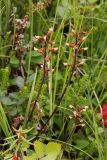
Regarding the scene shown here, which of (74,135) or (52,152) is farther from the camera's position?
(74,135)

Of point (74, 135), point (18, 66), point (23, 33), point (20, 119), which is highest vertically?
point (23, 33)

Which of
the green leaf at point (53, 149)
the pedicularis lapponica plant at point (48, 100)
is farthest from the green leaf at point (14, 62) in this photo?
the green leaf at point (53, 149)

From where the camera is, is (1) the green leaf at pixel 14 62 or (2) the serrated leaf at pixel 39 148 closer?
(2) the serrated leaf at pixel 39 148

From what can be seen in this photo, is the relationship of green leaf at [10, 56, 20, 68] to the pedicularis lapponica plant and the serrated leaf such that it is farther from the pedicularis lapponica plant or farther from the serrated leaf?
the serrated leaf

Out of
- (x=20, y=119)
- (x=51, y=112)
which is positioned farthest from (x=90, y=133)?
(x=20, y=119)

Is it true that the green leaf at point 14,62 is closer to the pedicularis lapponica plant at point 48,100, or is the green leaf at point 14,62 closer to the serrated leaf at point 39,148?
the pedicularis lapponica plant at point 48,100

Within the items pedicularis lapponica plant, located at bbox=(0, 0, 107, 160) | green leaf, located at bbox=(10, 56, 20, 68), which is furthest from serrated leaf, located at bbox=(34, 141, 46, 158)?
green leaf, located at bbox=(10, 56, 20, 68)

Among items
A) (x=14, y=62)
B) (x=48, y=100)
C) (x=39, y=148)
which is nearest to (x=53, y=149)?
A: (x=39, y=148)

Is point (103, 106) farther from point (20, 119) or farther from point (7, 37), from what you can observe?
point (7, 37)

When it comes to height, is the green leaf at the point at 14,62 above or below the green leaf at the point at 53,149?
above

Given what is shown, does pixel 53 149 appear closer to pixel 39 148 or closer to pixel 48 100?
pixel 39 148

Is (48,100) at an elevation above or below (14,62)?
below
